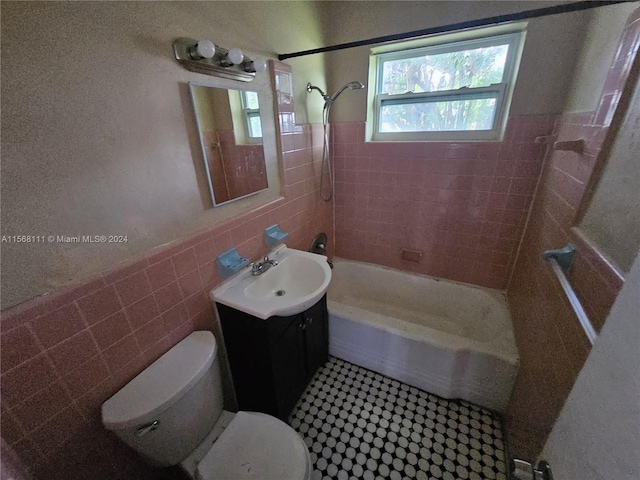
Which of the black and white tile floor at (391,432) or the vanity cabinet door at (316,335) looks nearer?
the black and white tile floor at (391,432)

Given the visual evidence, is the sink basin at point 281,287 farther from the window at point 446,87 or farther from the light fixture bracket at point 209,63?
the window at point 446,87

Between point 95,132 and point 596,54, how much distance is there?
6.80ft

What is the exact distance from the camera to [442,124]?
1.89 metres

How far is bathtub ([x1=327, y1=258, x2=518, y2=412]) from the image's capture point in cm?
147

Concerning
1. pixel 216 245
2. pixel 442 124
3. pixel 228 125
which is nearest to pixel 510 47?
pixel 442 124

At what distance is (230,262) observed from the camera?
126 centimetres

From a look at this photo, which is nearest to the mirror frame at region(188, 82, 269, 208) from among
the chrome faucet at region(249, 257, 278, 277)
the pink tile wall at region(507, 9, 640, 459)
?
the chrome faucet at region(249, 257, 278, 277)

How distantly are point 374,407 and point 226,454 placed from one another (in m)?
0.94

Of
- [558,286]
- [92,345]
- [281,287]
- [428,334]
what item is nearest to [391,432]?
[428,334]

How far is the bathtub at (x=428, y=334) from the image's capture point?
4.84 ft

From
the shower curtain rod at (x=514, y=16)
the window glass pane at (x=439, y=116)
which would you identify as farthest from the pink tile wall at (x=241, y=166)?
the window glass pane at (x=439, y=116)

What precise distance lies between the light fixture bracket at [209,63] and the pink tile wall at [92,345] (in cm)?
65

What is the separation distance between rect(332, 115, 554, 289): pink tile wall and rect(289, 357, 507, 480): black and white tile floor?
1001mm

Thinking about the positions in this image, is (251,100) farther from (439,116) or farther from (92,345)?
(439,116)
